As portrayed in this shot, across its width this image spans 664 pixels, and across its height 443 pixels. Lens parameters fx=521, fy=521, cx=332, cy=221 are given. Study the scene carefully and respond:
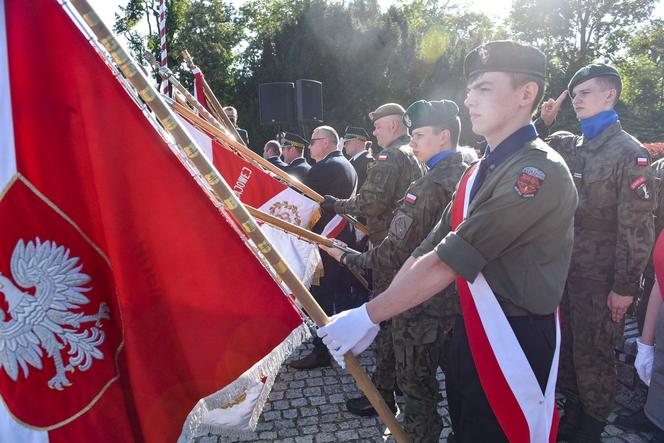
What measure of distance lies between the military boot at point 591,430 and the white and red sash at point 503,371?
68.3 inches

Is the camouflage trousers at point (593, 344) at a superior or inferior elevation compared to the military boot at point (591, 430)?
superior

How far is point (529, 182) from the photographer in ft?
5.79

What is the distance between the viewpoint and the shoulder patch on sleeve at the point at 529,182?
175 centimetres

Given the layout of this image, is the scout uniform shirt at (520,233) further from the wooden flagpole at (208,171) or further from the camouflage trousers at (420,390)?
the camouflage trousers at (420,390)

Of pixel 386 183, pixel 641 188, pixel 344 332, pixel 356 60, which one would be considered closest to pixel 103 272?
pixel 344 332

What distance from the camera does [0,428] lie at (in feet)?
5.91

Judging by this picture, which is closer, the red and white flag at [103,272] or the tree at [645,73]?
→ the red and white flag at [103,272]

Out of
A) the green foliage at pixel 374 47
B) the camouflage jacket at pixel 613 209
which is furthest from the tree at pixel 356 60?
the camouflage jacket at pixel 613 209

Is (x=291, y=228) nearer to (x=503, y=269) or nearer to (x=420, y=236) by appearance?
(x=420, y=236)

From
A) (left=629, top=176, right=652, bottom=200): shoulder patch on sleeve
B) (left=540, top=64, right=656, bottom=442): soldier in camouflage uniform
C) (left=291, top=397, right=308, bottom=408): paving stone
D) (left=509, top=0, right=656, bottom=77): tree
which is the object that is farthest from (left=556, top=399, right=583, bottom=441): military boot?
(left=509, top=0, right=656, bottom=77): tree

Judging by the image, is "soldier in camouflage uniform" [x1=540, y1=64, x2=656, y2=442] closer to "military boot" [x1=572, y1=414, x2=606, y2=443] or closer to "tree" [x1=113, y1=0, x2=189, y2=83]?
"military boot" [x1=572, y1=414, x2=606, y2=443]

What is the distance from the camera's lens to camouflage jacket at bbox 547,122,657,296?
3211 millimetres

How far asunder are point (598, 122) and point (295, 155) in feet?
15.2

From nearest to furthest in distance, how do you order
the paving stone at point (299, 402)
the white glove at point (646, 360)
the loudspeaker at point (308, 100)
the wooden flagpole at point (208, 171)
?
the wooden flagpole at point (208, 171) → the white glove at point (646, 360) → the paving stone at point (299, 402) → the loudspeaker at point (308, 100)
